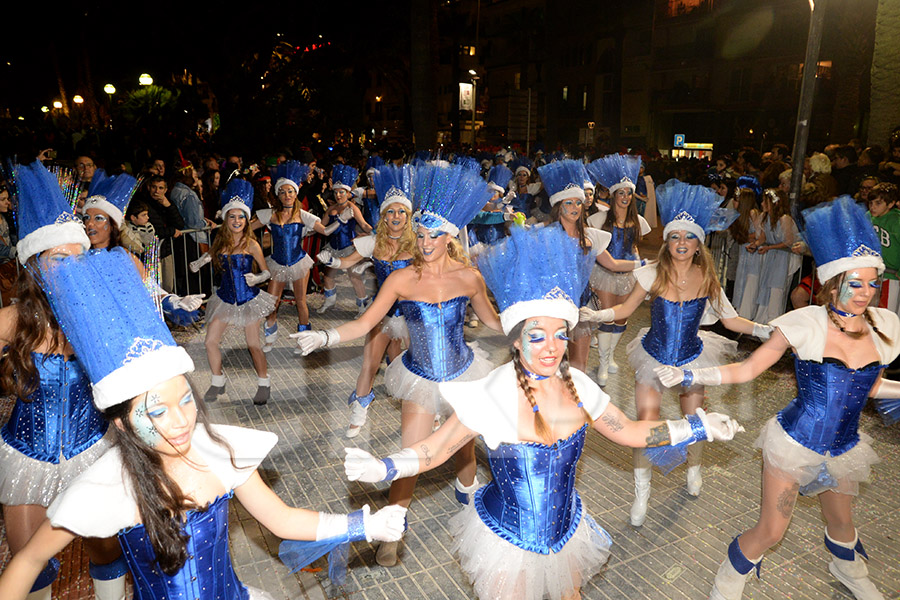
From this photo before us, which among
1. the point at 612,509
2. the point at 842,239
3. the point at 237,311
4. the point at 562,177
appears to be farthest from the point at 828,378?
the point at 237,311

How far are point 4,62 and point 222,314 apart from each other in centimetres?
3622

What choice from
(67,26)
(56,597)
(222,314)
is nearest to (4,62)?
(67,26)

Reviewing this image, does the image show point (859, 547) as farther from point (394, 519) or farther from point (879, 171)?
point (879, 171)

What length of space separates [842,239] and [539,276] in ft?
6.60

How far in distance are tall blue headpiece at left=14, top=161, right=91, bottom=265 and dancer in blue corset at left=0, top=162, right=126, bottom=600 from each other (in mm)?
175

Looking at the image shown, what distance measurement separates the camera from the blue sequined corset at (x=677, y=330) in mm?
4934

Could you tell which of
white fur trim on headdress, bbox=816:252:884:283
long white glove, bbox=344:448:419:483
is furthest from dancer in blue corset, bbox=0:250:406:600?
white fur trim on headdress, bbox=816:252:884:283

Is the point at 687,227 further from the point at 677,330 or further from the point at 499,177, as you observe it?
the point at 499,177

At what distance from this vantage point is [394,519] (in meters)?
2.65

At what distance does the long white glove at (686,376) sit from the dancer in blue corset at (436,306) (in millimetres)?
1131

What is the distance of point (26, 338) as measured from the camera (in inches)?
130

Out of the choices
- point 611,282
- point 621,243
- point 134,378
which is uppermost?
point 134,378

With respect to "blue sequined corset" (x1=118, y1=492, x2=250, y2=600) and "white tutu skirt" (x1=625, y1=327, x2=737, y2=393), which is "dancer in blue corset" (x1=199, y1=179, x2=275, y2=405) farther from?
"blue sequined corset" (x1=118, y1=492, x2=250, y2=600)

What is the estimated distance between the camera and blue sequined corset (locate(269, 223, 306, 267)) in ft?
28.7
